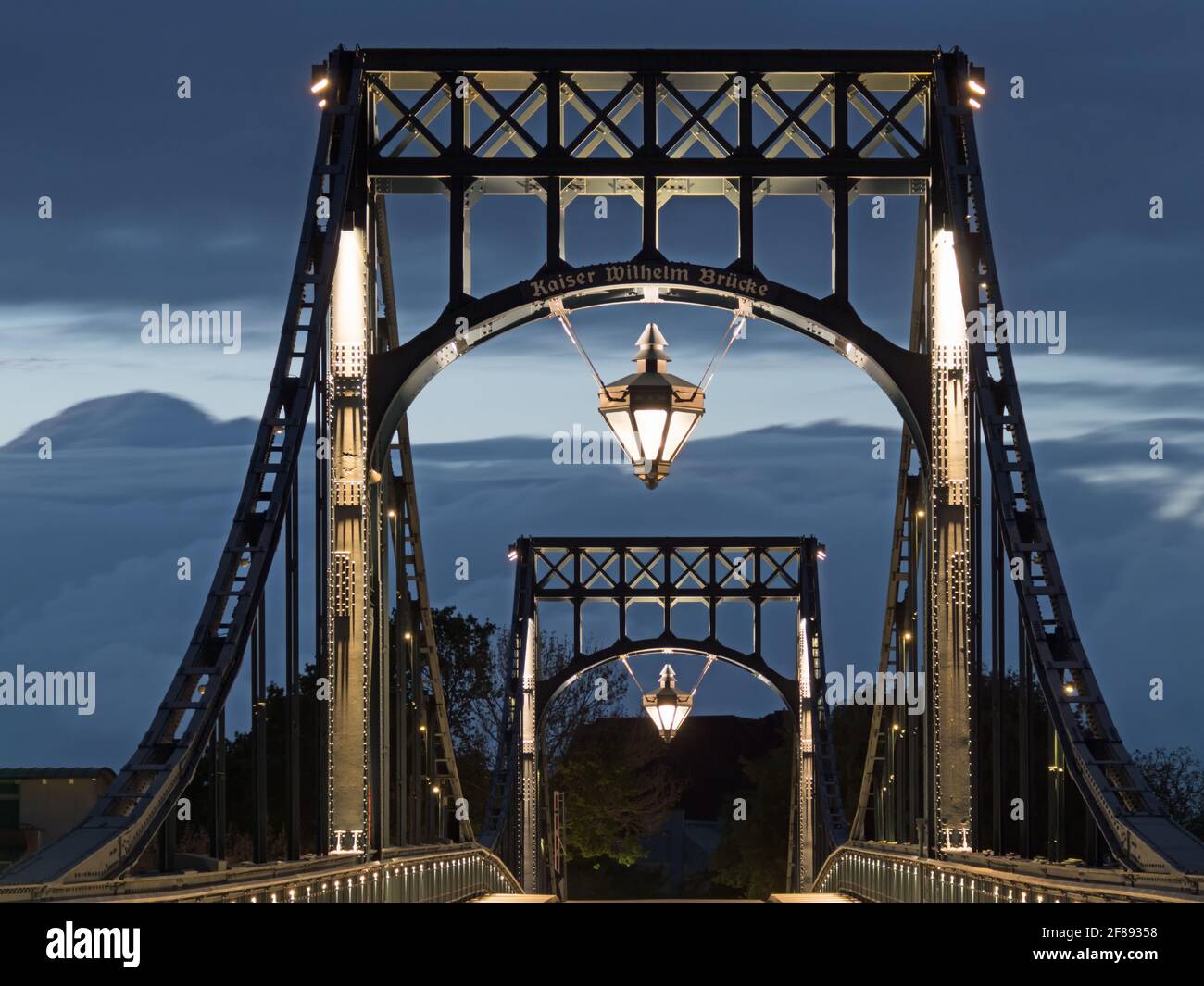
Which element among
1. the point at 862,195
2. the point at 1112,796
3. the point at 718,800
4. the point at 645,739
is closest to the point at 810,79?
the point at 862,195

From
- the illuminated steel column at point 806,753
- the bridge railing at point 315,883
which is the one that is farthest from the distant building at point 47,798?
the bridge railing at point 315,883

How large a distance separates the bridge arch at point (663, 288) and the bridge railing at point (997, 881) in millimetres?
3902

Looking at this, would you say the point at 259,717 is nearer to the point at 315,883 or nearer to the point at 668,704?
the point at 315,883

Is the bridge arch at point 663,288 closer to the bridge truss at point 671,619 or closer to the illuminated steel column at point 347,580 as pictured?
the illuminated steel column at point 347,580

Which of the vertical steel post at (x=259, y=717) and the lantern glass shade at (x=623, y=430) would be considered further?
the lantern glass shade at (x=623, y=430)

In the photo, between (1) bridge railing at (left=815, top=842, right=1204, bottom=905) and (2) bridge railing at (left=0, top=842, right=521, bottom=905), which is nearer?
(1) bridge railing at (left=815, top=842, right=1204, bottom=905)

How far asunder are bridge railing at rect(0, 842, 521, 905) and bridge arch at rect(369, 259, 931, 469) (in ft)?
12.3

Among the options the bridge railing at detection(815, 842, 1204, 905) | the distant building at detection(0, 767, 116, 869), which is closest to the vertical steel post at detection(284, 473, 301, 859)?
the bridge railing at detection(815, 842, 1204, 905)

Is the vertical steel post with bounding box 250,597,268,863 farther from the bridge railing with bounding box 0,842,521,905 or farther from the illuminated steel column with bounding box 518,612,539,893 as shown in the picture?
the illuminated steel column with bounding box 518,612,539,893

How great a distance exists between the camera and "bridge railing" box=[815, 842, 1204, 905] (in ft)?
32.0

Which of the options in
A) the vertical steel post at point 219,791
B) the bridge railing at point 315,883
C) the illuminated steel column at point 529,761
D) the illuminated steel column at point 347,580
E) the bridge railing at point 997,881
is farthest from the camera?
the illuminated steel column at point 529,761

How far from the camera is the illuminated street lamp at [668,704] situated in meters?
35.6

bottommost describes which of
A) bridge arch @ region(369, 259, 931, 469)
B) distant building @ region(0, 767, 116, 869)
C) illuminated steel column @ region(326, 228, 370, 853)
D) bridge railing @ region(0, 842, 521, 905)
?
distant building @ region(0, 767, 116, 869)

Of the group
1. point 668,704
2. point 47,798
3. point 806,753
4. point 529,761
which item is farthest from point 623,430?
point 47,798
